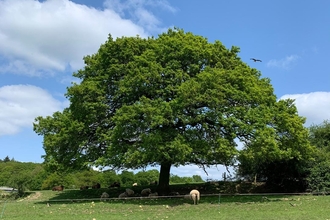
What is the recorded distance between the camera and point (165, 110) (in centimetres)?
1909

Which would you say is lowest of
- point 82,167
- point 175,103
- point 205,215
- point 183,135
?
point 205,215

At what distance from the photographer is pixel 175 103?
1933 centimetres

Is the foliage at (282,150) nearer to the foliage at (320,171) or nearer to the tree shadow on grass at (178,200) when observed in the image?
the foliage at (320,171)

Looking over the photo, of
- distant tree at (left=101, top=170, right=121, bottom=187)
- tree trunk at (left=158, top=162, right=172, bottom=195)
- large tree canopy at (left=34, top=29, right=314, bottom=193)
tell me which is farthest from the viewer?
distant tree at (left=101, top=170, right=121, bottom=187)

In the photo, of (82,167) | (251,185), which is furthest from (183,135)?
(251,185)

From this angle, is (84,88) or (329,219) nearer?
(329,219)

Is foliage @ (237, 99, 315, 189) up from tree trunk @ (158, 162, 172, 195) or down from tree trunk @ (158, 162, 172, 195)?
up

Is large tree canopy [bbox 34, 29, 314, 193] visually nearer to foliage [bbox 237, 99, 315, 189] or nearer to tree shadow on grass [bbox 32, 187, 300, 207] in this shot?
foliage [bbox 237, 99, 315, 189]

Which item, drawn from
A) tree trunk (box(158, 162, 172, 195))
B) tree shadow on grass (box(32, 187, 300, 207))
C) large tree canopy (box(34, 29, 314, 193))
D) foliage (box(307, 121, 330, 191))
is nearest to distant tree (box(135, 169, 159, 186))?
tree shadow on grass (box(32, 187, 300, 207))

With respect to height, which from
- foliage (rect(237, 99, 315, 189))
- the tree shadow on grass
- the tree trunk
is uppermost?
foliage (rect(237, 99, 315, 189))

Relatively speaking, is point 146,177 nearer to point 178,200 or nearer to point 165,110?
point 178,200

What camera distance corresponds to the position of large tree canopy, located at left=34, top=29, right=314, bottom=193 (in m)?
19.4

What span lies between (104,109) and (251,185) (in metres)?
13.2

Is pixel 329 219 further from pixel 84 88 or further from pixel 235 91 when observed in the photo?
pixel 84 88
